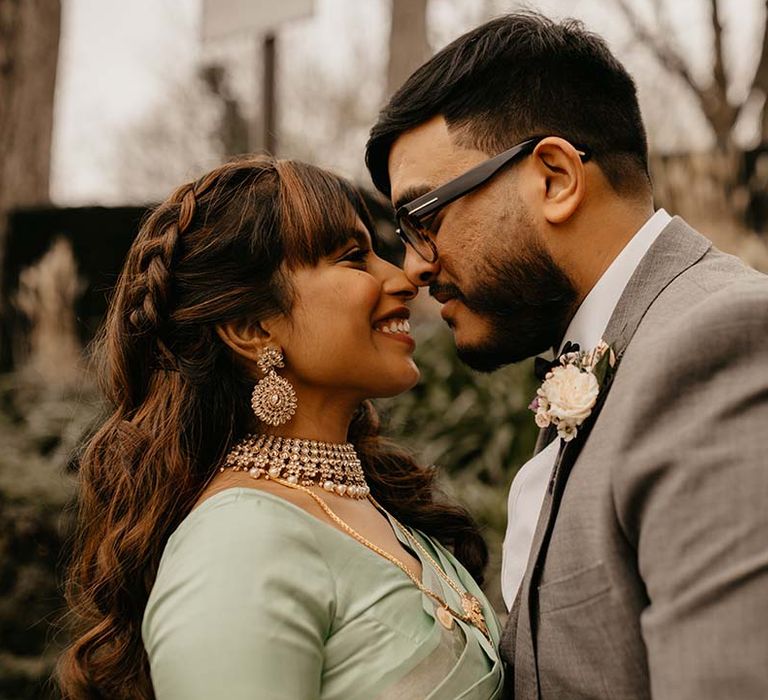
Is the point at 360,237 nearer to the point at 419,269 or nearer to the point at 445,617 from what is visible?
the point at 419,269

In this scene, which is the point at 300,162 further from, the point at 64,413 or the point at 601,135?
the point at 64,413

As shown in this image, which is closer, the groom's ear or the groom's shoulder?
the groom's shoulder

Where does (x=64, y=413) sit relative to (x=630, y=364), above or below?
below

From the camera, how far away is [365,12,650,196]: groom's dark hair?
2.38 m

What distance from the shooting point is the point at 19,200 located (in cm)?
821

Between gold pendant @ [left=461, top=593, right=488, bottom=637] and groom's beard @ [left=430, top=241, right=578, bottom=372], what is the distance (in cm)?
61

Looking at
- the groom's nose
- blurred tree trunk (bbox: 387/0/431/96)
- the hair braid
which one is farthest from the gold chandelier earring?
blurred tree trunk (bbox: 387/0/431/96)

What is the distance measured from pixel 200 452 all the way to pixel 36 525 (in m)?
2.63

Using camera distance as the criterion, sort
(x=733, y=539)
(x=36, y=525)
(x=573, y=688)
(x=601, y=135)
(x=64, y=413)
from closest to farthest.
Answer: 1. (x=733, y=539)
2. (x=573, y=688)
3. (x=601, y=135)
4. (x=36, y=525)
5. (x=64, y=413)

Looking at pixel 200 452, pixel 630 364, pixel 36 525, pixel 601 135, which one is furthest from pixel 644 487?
pixel 36 525

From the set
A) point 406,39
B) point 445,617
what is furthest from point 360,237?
point 406,39

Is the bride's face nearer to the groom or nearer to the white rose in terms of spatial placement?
the groom

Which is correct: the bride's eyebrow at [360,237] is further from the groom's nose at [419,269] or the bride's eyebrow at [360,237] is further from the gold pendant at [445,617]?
the gold pendant at [445,617]

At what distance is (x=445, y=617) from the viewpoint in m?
2.28
